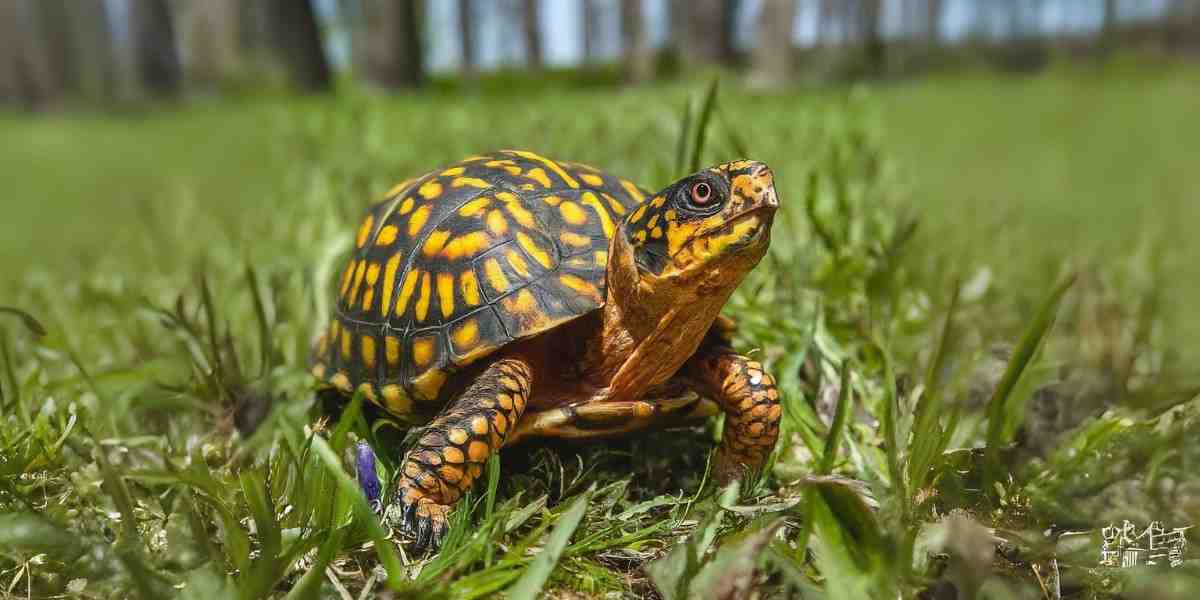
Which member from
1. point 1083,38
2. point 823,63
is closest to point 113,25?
point 823,63

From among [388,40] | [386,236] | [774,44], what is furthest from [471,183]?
[388,40]

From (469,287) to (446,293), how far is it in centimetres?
6

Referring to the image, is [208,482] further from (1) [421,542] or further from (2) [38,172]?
(2) [38,172]

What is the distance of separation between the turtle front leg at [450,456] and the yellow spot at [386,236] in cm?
50

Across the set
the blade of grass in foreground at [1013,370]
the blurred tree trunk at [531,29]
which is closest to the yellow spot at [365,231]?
the blade of grass in foreground at [1013,370]

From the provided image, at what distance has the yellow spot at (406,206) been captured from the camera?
182 cm

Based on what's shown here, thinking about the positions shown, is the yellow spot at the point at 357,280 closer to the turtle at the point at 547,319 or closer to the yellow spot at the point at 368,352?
the turtle at the point at 547,319

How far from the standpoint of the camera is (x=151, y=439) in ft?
5.54

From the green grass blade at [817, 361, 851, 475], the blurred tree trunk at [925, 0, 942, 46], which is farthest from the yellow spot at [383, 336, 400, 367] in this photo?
the blurred tree trunk at [925, 0, 942, 46]

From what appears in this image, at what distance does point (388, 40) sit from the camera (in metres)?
11.4

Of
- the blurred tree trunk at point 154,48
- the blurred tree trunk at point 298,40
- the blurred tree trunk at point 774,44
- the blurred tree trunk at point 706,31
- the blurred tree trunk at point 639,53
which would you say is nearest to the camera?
the blurred tree trunk at point 298,40

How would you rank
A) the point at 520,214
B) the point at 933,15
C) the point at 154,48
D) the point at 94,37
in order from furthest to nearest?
the point at 94,37
the point at 933,15
the point at 154,48
the point at 520,214

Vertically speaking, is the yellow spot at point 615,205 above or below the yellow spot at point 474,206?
below

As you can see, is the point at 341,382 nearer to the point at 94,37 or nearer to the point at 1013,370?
the point at 1013,370
